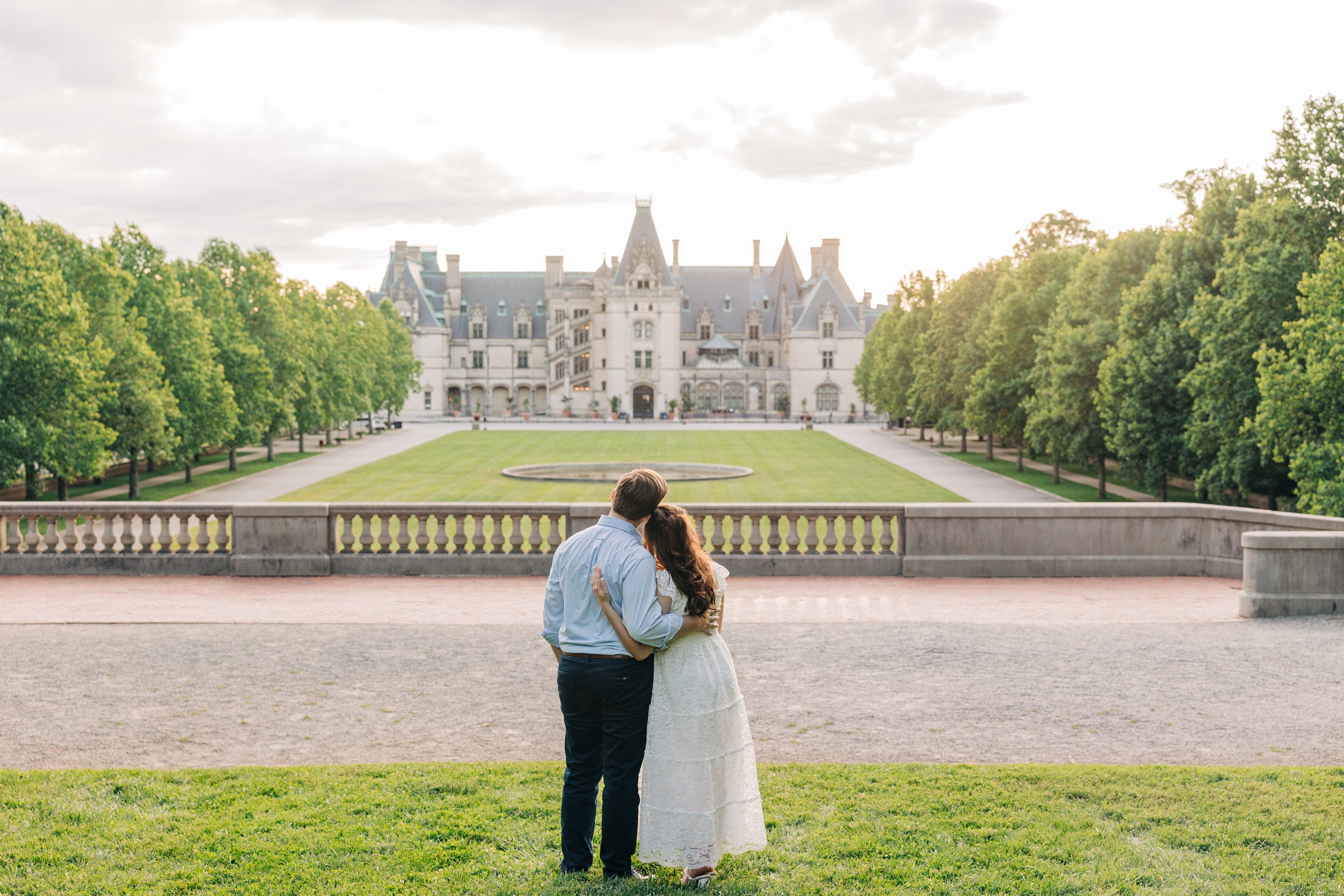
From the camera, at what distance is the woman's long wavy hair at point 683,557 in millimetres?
5641

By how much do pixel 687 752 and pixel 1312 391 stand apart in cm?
2214

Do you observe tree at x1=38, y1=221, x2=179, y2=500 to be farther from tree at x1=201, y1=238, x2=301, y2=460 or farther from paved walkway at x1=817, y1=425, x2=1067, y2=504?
paved walkway at x1=817, y1=425, x2=1067, y2=504

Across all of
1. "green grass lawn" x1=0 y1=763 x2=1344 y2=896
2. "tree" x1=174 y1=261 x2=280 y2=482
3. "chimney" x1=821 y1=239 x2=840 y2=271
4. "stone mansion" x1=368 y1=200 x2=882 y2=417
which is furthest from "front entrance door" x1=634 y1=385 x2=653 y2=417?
"green grass lawn" x1=0 y1=763 x2=1344 y2=896

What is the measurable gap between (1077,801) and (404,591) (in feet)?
34.8

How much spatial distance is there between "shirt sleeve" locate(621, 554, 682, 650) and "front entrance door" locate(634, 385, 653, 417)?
113585mm

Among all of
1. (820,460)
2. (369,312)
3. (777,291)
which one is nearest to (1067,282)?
(820,460)

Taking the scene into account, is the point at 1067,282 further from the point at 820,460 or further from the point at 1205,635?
the point at 1205,635

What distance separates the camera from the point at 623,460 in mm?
50125

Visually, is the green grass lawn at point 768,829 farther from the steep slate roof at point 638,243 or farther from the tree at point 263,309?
the steep slate roof at point 638,243

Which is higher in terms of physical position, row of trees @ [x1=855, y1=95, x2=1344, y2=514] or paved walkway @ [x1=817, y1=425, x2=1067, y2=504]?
row of trees @ [x1=855, y1=95, x2=1344, y2=514]

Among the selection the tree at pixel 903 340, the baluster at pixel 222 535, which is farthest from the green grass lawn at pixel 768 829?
the tree at pixel 903 340

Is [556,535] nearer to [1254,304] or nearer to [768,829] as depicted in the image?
[768,829]

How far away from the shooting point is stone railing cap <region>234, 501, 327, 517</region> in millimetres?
16578

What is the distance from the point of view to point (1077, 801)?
278 inches
